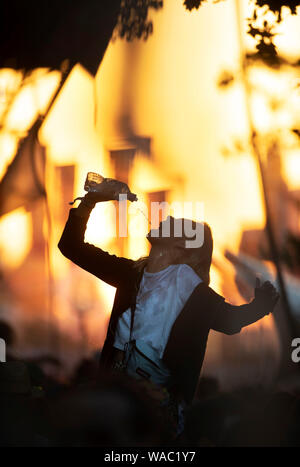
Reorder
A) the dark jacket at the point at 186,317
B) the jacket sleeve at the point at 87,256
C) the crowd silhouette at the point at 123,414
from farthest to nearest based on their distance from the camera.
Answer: the jacket sleeve at the point at 87,256
the dark jacket at the point at 186,317
the crowd silhouette at the point at 123,414

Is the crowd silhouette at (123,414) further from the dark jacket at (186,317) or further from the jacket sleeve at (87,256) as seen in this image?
the jacket sleeve at (87,256)

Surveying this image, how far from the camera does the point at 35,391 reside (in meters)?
3.43

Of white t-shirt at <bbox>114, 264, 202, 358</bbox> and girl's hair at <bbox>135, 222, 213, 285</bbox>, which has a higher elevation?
girl's hair at <bbox>135, 222, 213, 285</bbox>

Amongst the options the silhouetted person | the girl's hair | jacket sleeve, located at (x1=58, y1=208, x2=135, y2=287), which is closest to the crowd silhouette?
the silhouetted person

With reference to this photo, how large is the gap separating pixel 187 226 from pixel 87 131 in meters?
1.35

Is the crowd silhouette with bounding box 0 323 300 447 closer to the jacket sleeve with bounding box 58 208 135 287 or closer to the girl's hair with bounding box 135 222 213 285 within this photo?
the jacket sleeve with bounding box 58 208 135 287

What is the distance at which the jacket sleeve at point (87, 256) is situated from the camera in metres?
3.02

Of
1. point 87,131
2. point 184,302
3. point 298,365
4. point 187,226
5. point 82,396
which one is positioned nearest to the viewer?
point 82,396

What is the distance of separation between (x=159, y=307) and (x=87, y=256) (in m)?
0.48

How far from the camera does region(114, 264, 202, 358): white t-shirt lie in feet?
9.62

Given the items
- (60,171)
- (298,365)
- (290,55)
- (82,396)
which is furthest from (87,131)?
(82,396)

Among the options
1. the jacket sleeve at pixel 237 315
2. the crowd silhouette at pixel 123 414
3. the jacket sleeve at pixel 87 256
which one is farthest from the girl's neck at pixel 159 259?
the crowd silhouette at pixel 123 414

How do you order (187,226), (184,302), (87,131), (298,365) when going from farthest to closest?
(87,131) < (298,365) < (187,226) < (184,302)

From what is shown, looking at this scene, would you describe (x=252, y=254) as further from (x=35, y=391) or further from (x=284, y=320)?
(x=35, y=391)
